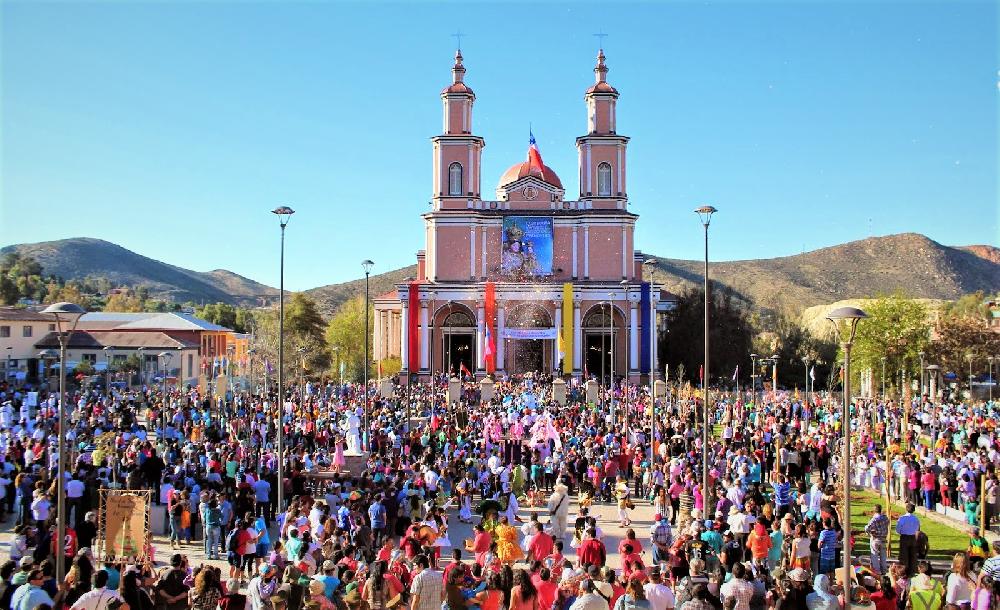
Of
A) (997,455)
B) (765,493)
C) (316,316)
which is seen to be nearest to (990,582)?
Answer: (765,493)

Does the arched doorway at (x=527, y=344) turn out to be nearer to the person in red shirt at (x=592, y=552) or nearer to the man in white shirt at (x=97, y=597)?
the person in red shirt at (x=592, y=552)

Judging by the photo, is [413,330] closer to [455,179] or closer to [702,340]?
[455,179]

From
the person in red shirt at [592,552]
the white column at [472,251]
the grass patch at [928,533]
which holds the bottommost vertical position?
the grass patch at [928,533]

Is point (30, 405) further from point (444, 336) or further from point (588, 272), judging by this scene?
point (588, 272)

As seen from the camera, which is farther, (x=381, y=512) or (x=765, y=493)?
(x=765, y=493)

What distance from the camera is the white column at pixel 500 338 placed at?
56.1 metres

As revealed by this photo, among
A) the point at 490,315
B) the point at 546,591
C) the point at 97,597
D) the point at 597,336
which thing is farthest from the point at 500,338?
the point at 97,597

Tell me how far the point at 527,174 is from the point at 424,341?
13.7 m

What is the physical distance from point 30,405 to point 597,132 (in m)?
40.5

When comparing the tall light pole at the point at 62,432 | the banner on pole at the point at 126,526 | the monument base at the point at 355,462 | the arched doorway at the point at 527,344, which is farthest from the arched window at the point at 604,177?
the tall light pole at the point at 62,432

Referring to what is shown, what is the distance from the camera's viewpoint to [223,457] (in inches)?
761

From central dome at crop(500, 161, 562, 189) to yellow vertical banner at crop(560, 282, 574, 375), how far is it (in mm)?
8792

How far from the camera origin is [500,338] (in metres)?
56.5

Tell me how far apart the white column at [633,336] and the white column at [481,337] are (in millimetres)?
9140
